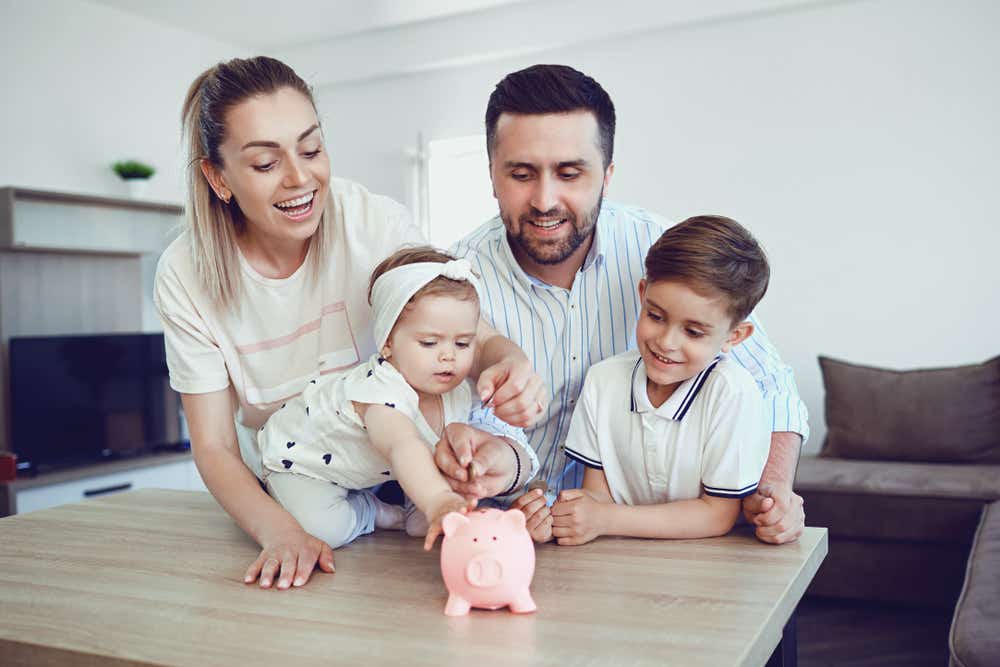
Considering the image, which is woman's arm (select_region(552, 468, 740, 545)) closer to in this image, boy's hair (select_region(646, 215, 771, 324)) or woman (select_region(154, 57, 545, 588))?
woman (select_region(154, 57, 545, 588))

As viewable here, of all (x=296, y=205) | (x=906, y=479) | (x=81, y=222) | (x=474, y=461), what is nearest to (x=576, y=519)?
(x=474, y=461)

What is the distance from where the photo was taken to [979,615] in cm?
192

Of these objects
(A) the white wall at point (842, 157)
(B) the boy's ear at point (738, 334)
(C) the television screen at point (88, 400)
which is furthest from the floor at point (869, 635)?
(C) the television screen at point (88, 400)

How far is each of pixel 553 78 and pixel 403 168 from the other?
4.79 metres

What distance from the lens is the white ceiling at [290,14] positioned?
557 centimetres

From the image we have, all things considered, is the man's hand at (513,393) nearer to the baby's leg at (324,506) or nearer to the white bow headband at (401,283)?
the white bow headband at (401,283)

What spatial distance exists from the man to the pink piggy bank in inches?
21.0

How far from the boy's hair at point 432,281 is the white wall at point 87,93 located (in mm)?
3531

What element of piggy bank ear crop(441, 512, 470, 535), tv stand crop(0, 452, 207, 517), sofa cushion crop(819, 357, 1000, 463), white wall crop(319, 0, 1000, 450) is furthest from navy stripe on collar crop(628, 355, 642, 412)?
white wall crop(319, 0, 1000, 450)

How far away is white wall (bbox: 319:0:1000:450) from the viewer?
4500mm

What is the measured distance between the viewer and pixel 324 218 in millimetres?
1642

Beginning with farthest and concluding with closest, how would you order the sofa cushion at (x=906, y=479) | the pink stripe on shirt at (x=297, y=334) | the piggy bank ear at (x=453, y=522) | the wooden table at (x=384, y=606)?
the sofa cushion at (x=906, y=479)
the pink stripe on shirt at (x=297, y=334)
the piggy bank ear at (x=453, y=522)
the wooden table at (x=384, y=606)

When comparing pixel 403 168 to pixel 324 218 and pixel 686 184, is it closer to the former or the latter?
pixel 686 184

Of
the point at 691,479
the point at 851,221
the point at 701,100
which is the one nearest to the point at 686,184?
the point at 701,100
